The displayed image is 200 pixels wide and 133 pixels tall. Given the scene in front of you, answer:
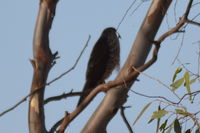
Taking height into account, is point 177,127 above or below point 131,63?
below

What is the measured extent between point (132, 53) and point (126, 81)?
18cm

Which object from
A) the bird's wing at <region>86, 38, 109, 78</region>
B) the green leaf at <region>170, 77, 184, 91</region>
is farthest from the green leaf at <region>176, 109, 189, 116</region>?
the bird's wing at <region>86, 38, 109, 78</region>

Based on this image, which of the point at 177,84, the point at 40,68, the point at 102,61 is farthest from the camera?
the point at 102,61

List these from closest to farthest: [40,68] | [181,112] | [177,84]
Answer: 1. [181,112]
2. [177,84]
3. [40,68]

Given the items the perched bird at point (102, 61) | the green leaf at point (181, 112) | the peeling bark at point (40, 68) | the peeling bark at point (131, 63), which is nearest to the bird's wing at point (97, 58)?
the perched bird at point (102, 61)

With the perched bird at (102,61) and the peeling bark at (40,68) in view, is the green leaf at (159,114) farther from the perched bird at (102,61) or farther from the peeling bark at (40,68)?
the perched bird at (102,61)

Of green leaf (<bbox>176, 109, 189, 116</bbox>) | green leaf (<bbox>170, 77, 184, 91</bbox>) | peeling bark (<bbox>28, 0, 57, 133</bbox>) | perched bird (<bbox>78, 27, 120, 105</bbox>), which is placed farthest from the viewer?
perched bird (<bbox>78, 27, 120, 105</bbox>)

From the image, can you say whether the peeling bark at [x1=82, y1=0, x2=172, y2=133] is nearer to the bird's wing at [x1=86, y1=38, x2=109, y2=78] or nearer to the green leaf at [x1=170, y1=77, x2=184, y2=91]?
the green leaf at [x1=170, y1=77, x2=184, y2=91]

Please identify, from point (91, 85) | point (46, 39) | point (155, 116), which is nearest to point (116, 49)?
Answer: point (91, 85)

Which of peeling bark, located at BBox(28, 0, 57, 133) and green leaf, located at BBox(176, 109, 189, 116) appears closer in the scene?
green leaf, located at BBox(176, 109, 189, 116)

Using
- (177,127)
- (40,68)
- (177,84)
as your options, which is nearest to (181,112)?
(177,127)

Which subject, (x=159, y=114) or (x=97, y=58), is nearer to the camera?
(x=159, y=114)

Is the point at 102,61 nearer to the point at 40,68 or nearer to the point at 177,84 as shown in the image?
the point at 40,68

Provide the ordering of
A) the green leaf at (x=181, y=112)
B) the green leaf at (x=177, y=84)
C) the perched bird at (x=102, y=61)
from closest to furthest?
the green leaf at (x=181, y=112), the green leaf at (x=177, y=84), the perched bird at (x=102, y=61)
